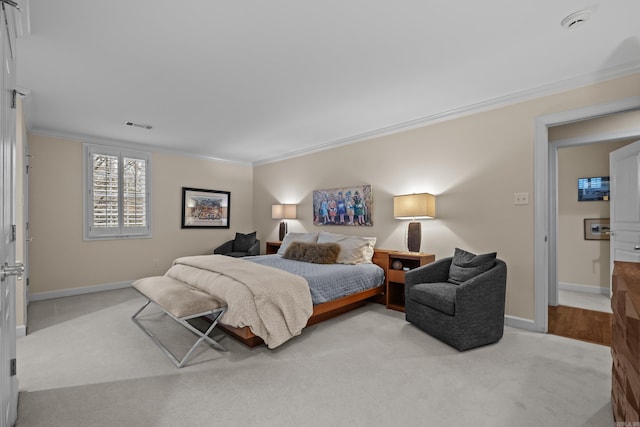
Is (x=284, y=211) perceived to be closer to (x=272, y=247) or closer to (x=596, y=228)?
(x=272, y=247)

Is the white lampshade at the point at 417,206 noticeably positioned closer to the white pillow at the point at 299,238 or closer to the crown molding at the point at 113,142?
→ the white pillow at the point at 299,238

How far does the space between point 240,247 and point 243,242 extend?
4.4 inches

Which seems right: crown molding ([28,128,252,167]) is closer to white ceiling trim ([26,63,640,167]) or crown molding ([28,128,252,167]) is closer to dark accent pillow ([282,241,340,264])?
white ceiling trim ([26,63,640,167])

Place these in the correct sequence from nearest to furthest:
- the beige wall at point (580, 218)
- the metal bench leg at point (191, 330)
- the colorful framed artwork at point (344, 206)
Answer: the metal bench leg at point (191, 330) → the beige wall at point (580, 218) → the colorful framed artwork at point (344, 206)

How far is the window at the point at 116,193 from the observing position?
4926mm

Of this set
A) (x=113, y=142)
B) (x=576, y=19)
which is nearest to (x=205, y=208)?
(x=113, y=142)

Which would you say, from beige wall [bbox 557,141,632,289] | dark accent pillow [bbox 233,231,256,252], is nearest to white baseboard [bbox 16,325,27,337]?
dark accent pillow [bbox 233,231,256,252]

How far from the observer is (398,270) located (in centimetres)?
401

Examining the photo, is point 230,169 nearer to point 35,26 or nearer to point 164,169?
point 164,169

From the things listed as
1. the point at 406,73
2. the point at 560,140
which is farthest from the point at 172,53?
the point at 560,140

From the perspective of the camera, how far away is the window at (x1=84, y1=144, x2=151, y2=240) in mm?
4926

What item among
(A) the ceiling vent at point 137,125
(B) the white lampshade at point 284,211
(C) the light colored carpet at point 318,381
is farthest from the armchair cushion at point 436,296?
(A) the ceiling vent at point 137,125

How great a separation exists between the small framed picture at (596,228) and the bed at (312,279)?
3366 millimetres

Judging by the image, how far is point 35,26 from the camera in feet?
7.13
